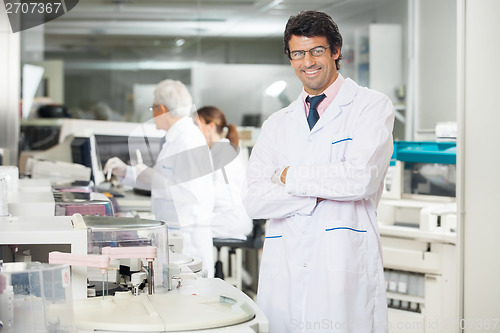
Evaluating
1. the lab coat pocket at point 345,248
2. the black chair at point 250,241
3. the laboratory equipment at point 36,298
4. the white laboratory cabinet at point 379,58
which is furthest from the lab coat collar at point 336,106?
the white laboratory cabinet at point 379,58

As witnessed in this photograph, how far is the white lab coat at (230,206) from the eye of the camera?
371 cm

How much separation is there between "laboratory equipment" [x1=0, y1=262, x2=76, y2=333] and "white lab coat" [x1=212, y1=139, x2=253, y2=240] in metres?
2.38

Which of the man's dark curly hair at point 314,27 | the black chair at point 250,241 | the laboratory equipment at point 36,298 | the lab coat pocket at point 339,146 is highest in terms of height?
the man's dark curly hair at point 314,27

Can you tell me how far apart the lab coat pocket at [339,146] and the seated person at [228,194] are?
169 cm

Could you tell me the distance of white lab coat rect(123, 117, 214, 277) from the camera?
342cm

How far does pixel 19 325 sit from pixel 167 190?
2168 millimetres

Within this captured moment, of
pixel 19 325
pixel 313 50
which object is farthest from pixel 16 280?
pixel 313 50

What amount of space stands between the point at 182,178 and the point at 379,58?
4.65 ft

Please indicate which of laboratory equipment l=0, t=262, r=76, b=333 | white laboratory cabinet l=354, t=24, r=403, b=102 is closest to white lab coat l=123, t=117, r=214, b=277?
white laboratory cabinet l=354, t=24, r=403, b=102

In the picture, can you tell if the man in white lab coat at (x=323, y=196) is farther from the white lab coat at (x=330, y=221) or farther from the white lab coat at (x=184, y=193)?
the white lab coat at (x=184, y=193)

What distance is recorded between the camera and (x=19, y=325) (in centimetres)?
127

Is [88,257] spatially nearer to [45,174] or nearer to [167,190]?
[167,190]

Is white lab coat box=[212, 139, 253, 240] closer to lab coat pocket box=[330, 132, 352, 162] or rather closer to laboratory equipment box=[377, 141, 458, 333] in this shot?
laboratory equipment box=[377, 141, 458, 333]

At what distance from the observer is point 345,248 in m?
1.89
